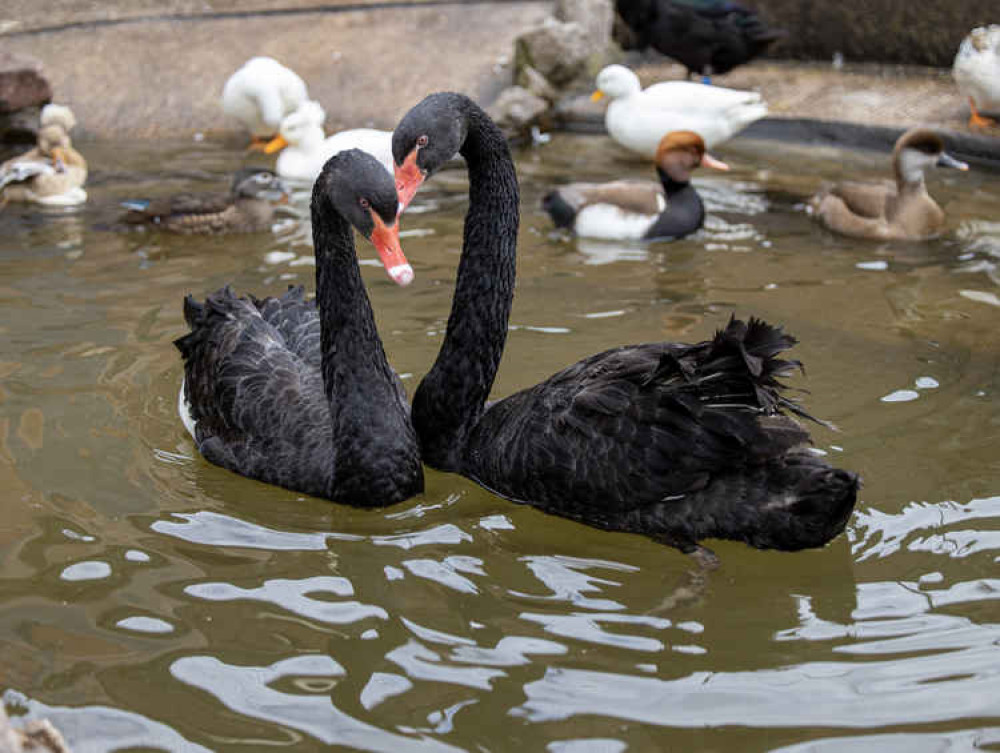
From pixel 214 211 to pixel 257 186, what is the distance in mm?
335

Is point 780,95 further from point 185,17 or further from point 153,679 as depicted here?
point 153,679

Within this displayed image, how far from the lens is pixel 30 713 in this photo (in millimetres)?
2701

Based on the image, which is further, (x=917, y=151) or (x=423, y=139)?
(x=917, y=151)

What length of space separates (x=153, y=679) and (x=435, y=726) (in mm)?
731

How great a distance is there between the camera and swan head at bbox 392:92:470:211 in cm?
370

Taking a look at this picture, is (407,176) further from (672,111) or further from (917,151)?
(672,111)

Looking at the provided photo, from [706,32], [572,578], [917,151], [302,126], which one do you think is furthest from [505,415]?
[706,32]

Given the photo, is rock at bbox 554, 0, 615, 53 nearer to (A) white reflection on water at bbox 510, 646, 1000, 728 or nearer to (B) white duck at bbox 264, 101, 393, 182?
(B) white duck at bbox 264, 101, 393, 182

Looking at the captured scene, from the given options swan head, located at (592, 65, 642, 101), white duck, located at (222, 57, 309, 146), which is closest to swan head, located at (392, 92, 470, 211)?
swan head, located at (592, 65, 642, 101)

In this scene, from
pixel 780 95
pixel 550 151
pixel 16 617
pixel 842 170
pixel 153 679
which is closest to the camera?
pixel 153 679

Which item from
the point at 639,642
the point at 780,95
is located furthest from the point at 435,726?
the point at 780,95

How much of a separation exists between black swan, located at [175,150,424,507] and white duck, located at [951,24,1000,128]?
6186 millimetres

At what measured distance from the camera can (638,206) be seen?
7035 millimetres

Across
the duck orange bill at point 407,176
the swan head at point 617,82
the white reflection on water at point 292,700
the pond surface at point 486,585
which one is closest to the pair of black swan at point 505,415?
the duck orange bill at point 407,176
